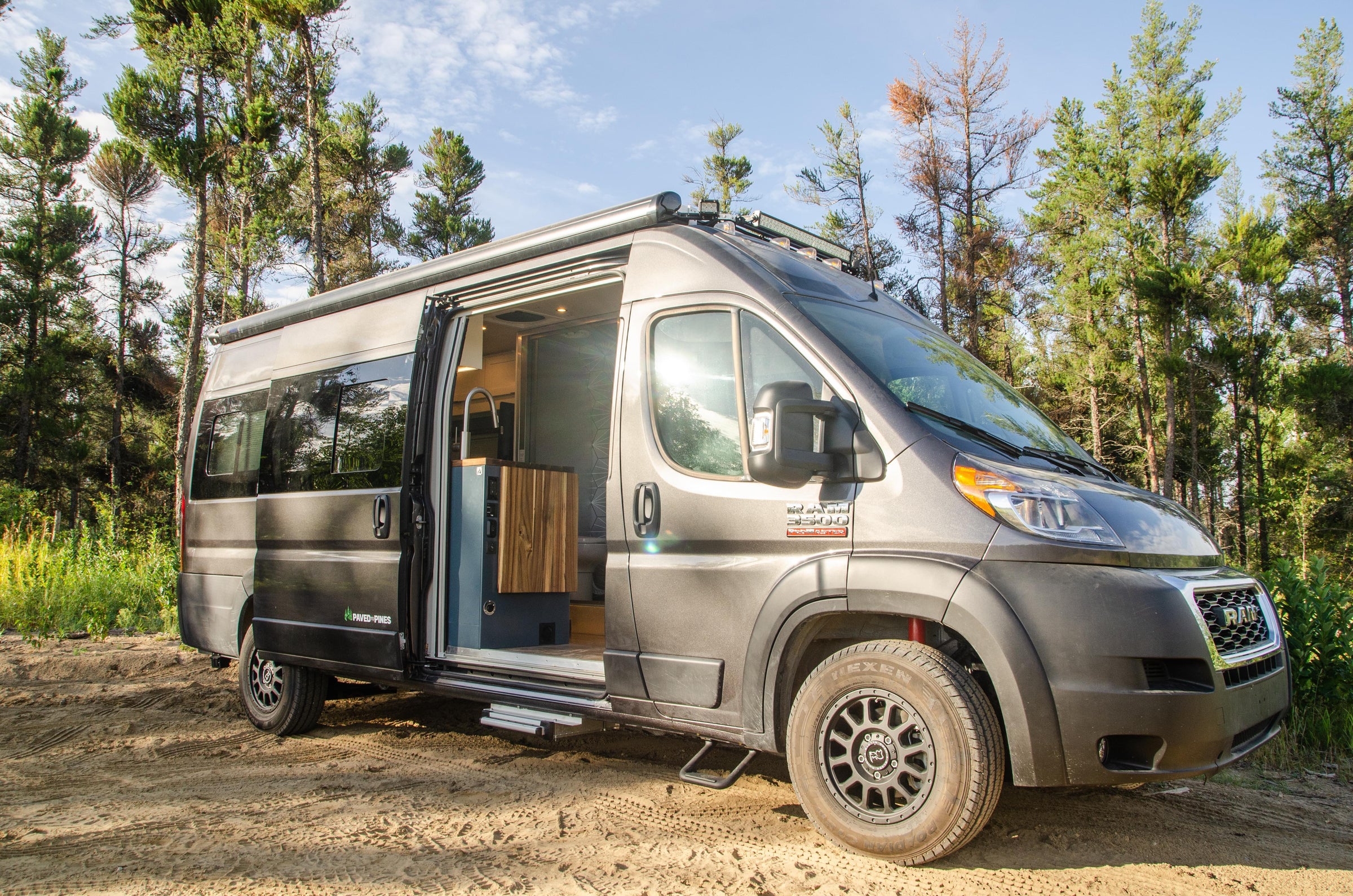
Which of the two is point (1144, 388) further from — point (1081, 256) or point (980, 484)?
point (980, 484)

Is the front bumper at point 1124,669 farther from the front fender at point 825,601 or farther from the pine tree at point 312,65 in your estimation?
the pine tree at point 312,65

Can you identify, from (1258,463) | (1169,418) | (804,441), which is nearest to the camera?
(804,441)

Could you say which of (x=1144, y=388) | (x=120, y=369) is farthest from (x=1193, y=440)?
(x=120, y=369)

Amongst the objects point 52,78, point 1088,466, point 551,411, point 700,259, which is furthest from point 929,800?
point 52,78

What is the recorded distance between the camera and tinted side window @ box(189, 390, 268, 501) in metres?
6.19

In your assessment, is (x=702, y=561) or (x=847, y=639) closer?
(x=847, y=639)

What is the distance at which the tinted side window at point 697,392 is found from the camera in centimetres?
367

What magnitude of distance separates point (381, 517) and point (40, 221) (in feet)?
107

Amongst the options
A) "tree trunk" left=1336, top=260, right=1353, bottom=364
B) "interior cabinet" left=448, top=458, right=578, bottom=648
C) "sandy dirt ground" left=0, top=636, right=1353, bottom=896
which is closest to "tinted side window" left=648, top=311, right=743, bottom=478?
"sandy dirt ground" left=0, top=636, right=1353, bottom=896

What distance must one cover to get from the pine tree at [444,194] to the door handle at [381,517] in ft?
82.4

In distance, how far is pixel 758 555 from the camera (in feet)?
11.4

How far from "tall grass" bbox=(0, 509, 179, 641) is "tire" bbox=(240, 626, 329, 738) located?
3.81m

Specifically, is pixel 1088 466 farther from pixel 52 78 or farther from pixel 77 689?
pixel 52 78

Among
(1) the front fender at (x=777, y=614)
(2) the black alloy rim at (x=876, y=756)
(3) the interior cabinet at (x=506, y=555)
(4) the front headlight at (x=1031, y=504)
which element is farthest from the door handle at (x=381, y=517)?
(4) the front headlight at (x=1031, y=504)
